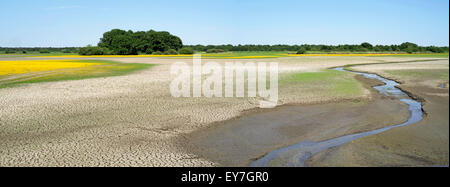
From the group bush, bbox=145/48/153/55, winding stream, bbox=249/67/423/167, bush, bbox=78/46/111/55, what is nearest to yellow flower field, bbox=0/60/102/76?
winding stream, bbox=249/67/423/167

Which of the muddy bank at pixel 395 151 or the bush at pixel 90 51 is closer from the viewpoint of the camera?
the muddy bank at pixel 395 151

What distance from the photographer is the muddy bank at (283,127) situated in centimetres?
712

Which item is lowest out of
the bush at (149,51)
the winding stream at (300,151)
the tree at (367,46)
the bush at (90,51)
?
the winding stream at (300,151)

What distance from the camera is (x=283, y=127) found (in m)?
9.22

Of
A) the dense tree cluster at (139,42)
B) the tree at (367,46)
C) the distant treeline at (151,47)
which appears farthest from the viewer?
the tree at (367,46)

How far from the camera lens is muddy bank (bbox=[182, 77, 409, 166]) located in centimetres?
712

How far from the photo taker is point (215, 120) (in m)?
10.0

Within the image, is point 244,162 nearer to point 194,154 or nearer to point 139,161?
point 194,154

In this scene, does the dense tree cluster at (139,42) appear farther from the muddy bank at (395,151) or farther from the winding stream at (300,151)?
the muddy bank at (395,151)

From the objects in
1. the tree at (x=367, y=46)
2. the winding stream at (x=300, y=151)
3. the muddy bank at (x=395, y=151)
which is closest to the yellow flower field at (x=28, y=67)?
the winding stream at (x=300, y=151)

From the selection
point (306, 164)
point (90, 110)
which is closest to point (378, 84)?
point (306, 164)

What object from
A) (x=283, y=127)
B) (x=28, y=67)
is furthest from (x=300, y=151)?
(x=28, y=67)
